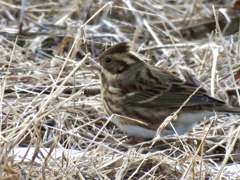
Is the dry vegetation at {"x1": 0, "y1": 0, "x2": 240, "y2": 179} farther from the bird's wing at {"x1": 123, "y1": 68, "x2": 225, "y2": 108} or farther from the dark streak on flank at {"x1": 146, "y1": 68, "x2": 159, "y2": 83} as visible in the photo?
the dark streak on flank at {"x1": 146, "y1": 68, "x2": 159, "y2": 83}

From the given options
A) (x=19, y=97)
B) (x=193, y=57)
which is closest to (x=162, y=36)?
(x=193, y=57)

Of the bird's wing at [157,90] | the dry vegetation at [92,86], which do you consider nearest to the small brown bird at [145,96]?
the bird's wing at [157,90]

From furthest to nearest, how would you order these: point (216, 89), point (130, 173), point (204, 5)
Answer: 1. point (204, 5)
2. point (216, 89)
3. point (130, 173)

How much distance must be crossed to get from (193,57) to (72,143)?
1946 mm

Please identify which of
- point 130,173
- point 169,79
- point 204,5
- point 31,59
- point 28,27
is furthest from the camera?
point 204,5

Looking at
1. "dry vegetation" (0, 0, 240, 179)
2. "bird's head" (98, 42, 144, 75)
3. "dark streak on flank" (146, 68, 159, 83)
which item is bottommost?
"dry vegetation" (0, 0, 240, 179)

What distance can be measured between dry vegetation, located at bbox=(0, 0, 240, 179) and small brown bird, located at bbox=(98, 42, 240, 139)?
11cm

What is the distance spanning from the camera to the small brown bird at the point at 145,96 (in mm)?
4668

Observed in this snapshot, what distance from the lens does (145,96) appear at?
4.87 m

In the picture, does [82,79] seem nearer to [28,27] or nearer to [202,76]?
[202,76]

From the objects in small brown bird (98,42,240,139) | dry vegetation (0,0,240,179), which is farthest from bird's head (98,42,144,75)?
dry vegetation (0,0,240,179)

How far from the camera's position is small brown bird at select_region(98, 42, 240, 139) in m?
4.67

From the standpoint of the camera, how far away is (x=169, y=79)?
16.1ft

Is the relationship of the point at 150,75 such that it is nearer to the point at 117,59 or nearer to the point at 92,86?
the point at 117,59
